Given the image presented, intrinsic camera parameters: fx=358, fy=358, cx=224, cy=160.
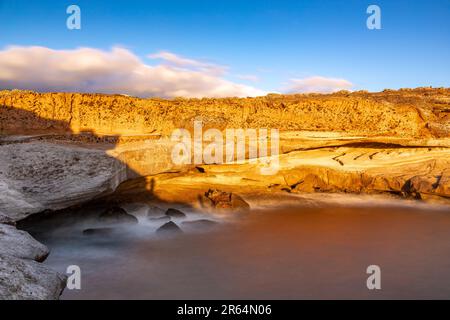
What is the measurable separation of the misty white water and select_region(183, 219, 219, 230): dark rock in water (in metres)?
0.25

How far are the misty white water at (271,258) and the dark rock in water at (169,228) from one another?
0.20 meters

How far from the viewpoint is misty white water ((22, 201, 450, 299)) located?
5125mm

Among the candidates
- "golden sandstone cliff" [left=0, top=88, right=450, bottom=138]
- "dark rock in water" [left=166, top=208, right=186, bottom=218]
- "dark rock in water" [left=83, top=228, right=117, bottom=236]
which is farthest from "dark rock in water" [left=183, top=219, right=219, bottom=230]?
"golden sandstone cliff" [left=0, top=88, right=450, bottom=138]

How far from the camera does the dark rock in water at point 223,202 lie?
9867 mm

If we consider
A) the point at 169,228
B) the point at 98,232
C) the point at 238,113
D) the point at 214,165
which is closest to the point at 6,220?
the point at 98,232

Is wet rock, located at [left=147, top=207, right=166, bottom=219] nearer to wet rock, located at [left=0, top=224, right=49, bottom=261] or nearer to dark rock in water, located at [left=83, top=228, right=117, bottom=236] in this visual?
dark rock in water, located at [left=83, top=228, right=117, bottom=236]

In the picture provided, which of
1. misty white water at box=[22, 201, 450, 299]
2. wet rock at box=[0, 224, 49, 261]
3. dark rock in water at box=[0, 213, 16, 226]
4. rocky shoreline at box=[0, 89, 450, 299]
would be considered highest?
rocky shoreline at box=[0, 89, 450, 299]

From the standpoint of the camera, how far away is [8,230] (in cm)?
617

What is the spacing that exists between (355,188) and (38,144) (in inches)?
372

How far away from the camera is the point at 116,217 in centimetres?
855

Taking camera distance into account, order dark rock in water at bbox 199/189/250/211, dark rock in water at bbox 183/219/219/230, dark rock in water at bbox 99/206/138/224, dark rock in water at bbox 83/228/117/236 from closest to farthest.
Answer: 1. dark rock in water at bbox 83/228/117/236
2. dark rock in water at bbox 183/219/219/230
3. dark rock in water at bbox 99/206/138/224
4. dark rock in water at bbox 199/189/250/211

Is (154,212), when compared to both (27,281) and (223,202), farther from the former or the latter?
(27,281)
